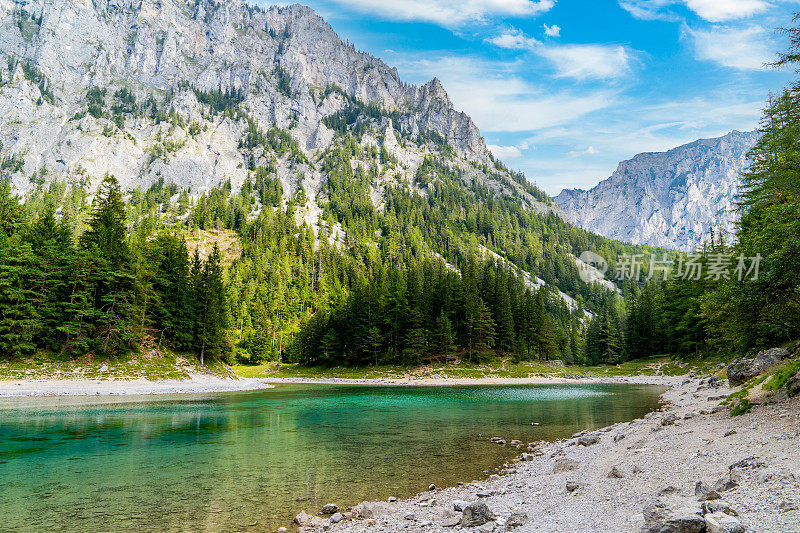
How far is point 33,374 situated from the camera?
147ft

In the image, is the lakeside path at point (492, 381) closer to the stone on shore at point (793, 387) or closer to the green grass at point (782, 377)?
the green grass at point (782, 377)

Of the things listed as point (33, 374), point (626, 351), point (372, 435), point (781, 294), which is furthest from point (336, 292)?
point (781, 294)

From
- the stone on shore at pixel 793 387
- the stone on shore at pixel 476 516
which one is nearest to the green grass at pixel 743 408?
the stone on shore at pixel 793 387

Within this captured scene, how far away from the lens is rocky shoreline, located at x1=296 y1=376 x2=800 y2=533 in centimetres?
697

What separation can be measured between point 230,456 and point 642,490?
17.1 metres

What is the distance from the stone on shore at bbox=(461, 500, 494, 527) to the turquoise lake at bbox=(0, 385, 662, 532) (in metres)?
4.60

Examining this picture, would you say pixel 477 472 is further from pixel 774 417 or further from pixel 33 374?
pixel 33 374

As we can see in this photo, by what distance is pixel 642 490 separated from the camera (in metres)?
10.5

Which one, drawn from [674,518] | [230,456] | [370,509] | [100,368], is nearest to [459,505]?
[370,509]

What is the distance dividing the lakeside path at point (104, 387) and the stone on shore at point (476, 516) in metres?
49.1

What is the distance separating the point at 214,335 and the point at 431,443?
2207 inches

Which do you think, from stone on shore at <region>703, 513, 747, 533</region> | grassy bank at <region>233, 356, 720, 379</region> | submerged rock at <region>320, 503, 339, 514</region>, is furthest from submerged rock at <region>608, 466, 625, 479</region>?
grassy bank at <region>233, 356, 720, 379</region>

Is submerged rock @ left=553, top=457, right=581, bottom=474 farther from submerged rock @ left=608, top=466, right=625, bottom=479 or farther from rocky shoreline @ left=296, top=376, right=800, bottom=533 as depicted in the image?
submerged rock @ left=608, top=466, right=625, bottom=479

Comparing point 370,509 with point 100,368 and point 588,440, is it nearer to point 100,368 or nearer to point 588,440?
point 588,440
